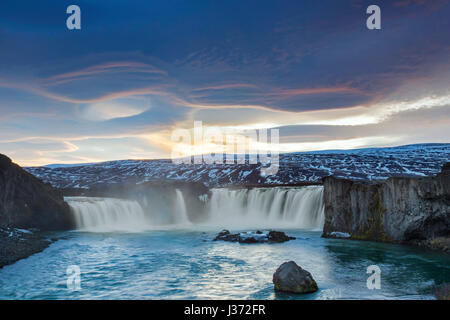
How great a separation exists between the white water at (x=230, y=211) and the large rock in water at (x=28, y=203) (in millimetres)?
2822

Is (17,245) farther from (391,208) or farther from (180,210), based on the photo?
(180,210)

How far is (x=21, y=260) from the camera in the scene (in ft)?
71.2

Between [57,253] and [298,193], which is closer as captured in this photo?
[57,253]

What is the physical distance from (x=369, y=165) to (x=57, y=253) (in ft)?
511

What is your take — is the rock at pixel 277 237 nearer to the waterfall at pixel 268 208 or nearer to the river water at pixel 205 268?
the river water at pixel 205 268

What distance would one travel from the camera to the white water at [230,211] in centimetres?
4162

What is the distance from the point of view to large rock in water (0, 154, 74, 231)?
32.3 metres

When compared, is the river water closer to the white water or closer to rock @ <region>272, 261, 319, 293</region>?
rock @ <region>272, 261, 319, 293</region>
